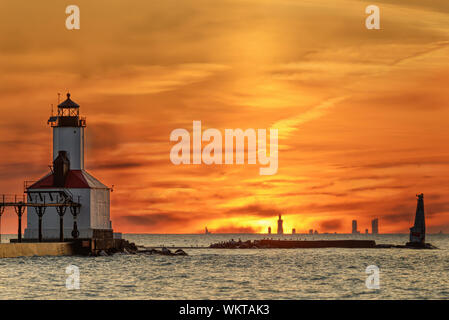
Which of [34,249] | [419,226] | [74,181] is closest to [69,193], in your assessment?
[74,181]

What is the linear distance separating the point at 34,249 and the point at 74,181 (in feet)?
39.4

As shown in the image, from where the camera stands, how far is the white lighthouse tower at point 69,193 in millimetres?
78312

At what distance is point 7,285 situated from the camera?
44.0 m

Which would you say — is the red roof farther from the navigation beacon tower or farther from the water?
the navigation beacon tower

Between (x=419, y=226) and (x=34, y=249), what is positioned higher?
(x=419, y=226)

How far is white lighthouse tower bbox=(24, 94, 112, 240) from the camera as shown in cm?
7831

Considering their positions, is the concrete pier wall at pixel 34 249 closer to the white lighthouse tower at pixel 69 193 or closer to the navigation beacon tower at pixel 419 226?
the white lighthouse tower at pixel 69 193

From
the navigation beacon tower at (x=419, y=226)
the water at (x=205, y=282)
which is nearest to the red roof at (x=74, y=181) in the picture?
the water at (x=205, y=282)

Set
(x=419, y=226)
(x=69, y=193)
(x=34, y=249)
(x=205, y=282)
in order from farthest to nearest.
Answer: (x=419, y=226) → (x=69, y=193) → (x=34, y=249) → (x=205, y=282)

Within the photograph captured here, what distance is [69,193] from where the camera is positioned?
7912 cm

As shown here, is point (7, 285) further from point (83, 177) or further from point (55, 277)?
point (83, 177)

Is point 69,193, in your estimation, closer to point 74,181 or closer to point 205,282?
point 74,181
